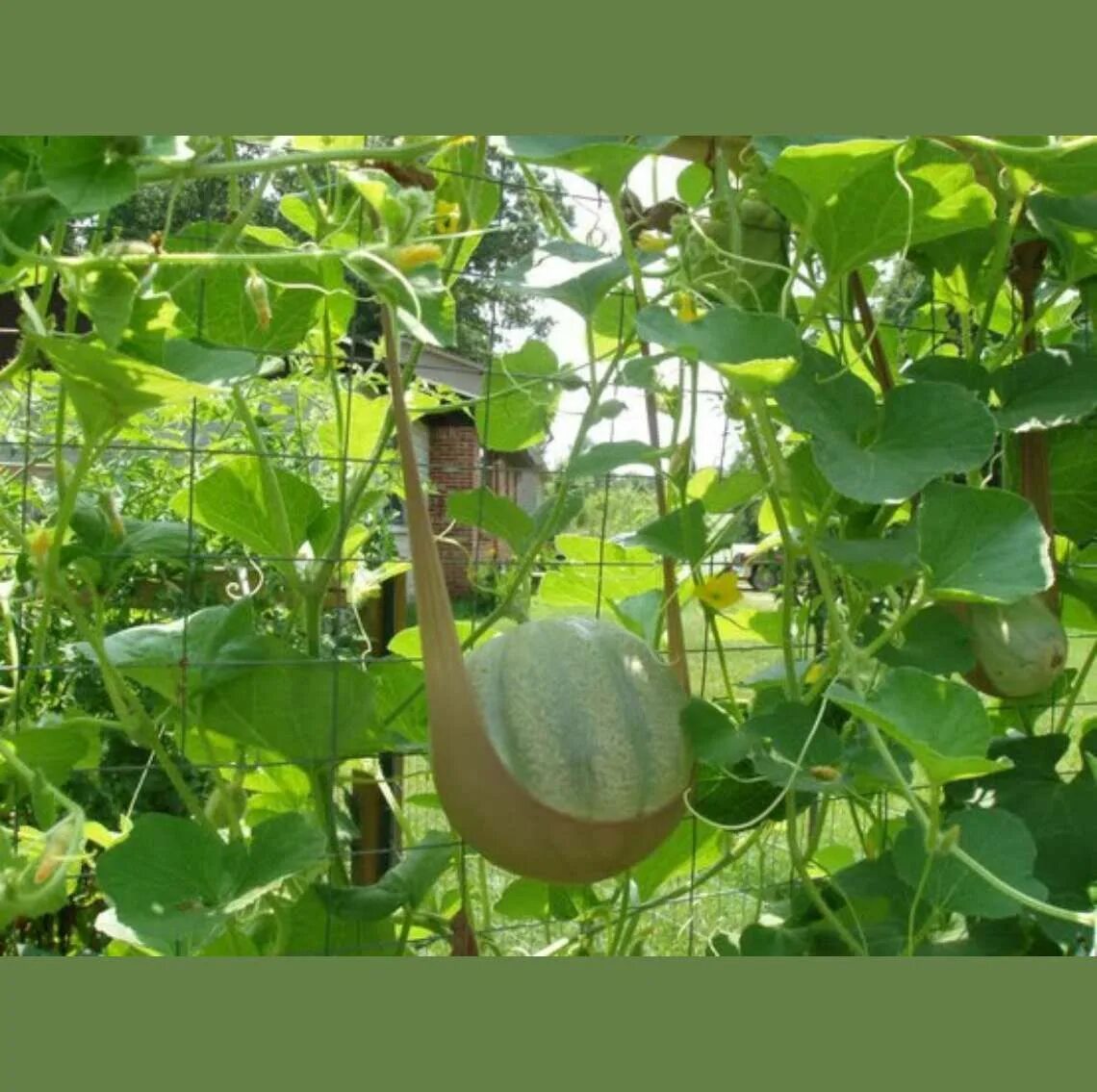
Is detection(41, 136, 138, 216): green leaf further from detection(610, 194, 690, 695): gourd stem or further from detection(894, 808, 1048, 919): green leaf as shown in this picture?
detection(894, 808, 1048, 919): green leaf

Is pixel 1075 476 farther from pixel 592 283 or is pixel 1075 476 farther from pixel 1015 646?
pixel 592 283

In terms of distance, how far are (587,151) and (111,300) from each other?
0.93 feet

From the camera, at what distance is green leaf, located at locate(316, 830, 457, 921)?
90 cm

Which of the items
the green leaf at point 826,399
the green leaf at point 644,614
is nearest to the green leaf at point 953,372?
the green leaf at point 826,399

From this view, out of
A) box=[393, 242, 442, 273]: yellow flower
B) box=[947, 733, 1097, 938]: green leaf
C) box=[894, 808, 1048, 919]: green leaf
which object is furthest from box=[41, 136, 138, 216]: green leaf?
box=[947, 733, 1097, 938]: green leaf

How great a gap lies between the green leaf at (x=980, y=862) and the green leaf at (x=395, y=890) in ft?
1.11

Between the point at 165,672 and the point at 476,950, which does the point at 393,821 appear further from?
the point at 165,672

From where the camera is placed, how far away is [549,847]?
77 centimetres

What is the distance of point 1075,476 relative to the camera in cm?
103

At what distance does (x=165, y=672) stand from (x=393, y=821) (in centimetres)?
48

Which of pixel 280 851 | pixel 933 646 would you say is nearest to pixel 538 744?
pixel 280 851

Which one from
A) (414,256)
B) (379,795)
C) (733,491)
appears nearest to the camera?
(414,256)

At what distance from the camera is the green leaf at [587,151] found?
2.48 feet

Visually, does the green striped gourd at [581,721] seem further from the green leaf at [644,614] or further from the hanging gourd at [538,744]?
the green leaf at [644,614]
